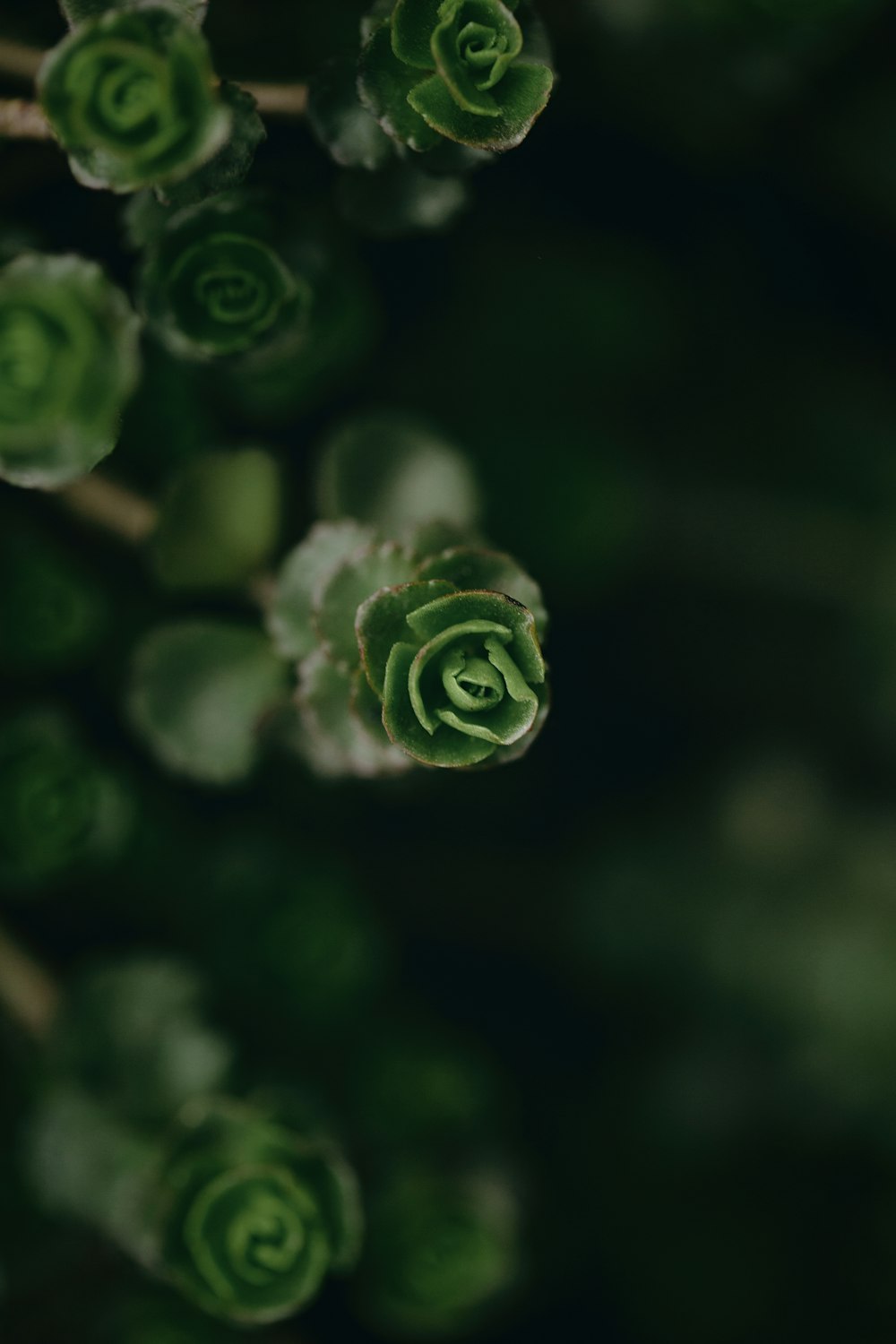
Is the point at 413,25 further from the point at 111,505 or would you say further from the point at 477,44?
the point at 111,505

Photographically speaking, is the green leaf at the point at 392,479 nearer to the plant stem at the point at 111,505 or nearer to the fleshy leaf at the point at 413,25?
the plant stem at the point at 111,505

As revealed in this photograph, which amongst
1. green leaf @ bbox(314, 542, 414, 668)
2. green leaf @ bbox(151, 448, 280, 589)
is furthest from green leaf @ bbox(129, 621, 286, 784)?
green leaf @ bbox(314, 542, 414, 668)

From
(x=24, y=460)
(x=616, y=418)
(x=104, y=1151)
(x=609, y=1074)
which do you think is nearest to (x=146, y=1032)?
(x=104, y=1151)

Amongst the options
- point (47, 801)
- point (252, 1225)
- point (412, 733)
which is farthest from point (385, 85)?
point (252, 1225)

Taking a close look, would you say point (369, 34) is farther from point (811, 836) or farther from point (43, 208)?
point (811, 836)

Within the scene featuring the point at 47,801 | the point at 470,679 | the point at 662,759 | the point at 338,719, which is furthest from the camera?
the point at 662,759

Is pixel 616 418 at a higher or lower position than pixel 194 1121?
higher
